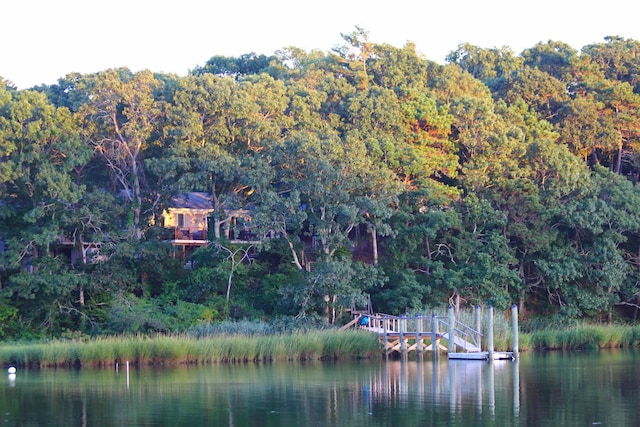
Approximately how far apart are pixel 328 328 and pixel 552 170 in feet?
46.0

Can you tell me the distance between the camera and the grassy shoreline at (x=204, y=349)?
1367 inches

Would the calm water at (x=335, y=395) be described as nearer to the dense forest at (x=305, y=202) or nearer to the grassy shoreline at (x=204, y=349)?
the grassy shoreline at (x=204, y=349)

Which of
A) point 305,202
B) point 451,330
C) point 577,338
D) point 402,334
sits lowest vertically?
point 577,338

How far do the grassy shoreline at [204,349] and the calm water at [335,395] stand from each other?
1.22m

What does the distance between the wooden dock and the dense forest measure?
1.99 m

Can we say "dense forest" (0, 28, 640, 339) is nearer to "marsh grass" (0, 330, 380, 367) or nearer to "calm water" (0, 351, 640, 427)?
"marsh grass" (0, 330, 380, 367)

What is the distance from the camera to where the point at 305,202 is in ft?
149

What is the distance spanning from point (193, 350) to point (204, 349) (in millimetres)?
384

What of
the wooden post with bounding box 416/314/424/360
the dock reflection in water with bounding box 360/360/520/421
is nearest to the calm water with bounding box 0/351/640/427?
the dock reflection in water with bounding box 360/360/520/421

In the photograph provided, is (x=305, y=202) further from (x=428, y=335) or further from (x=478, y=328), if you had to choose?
(x=478, y=328)

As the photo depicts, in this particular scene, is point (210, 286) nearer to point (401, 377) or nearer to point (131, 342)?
point (131, 342)

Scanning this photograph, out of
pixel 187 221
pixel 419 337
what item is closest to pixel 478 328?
pixel 419 337

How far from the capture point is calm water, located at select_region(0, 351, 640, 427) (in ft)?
69.2

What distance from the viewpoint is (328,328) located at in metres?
40.9
